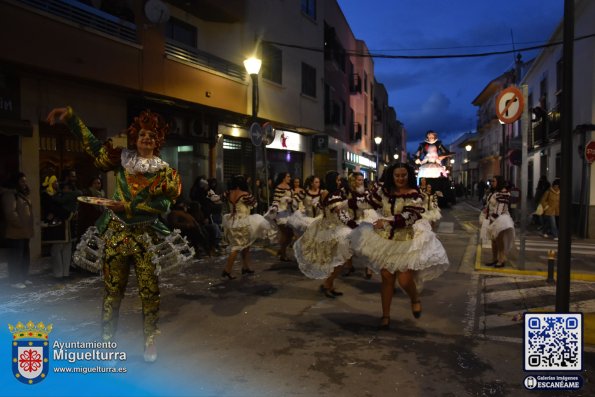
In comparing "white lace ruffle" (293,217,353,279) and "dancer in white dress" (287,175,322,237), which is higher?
"dancer in white dress" (287,175,322,237)

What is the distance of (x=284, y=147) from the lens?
Answer: 2070cm

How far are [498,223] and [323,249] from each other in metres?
4.19

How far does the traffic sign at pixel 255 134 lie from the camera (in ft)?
37.2

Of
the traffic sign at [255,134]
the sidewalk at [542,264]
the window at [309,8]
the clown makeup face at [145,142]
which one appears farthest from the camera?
the window at [309,8]

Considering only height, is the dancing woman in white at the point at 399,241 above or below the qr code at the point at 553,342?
above

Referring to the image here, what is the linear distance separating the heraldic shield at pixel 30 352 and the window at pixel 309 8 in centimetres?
2100

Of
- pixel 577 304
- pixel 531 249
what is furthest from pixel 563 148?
pixel 531 249

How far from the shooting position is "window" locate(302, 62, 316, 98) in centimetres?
2216

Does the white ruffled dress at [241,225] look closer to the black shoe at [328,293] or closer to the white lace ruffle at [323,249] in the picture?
the white lace ruffle at [323,249]

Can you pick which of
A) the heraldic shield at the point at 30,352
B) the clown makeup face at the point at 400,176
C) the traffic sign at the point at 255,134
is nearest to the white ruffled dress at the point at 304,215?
the traffic sign at the point at 255,134

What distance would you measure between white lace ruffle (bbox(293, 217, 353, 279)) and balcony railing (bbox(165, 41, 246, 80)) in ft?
27.6

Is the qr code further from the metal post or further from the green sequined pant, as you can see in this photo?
the green sequined pant

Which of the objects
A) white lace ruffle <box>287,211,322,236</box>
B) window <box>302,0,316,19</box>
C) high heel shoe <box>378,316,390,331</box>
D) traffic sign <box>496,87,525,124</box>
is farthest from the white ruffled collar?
window <box>302,0,316,19</box>

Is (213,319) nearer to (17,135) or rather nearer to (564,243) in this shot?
(564,243)
